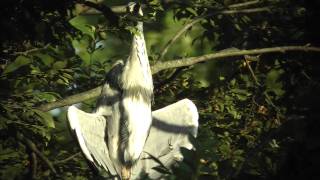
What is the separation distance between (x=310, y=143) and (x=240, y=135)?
99.4 inches

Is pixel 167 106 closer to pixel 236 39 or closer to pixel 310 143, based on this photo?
pixel 236 39

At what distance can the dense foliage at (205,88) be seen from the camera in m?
2.30

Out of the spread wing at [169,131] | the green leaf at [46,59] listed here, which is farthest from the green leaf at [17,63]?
the spread wing at [169,131]

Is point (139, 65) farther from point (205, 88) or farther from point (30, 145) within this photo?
point (30, 145)

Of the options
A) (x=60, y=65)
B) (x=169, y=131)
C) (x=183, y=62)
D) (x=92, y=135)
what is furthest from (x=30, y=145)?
(x=169, y=131)

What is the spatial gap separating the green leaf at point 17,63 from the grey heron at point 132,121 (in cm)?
118

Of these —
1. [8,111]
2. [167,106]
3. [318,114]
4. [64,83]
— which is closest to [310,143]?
[318,114]

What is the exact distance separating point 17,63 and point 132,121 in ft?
5.14

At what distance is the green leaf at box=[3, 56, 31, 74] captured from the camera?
12.5 feet

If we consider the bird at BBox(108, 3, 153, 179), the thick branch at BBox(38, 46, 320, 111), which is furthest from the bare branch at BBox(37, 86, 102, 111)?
the bird at BBox(108, 3, 153, 179)

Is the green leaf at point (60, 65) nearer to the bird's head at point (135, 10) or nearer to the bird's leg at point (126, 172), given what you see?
the bird's head at point (135, 10)

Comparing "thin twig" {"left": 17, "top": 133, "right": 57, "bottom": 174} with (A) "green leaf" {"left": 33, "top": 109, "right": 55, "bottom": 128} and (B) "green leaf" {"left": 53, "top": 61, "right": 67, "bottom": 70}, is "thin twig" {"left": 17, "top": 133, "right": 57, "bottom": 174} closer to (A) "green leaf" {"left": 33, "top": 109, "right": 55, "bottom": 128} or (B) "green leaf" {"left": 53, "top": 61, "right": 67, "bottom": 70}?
(A) "green leaf" {"left": 33, "top": 109, "right": 55, "bottom": 128}

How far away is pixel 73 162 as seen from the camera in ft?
15.4

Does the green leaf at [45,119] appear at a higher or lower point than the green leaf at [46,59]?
lower
